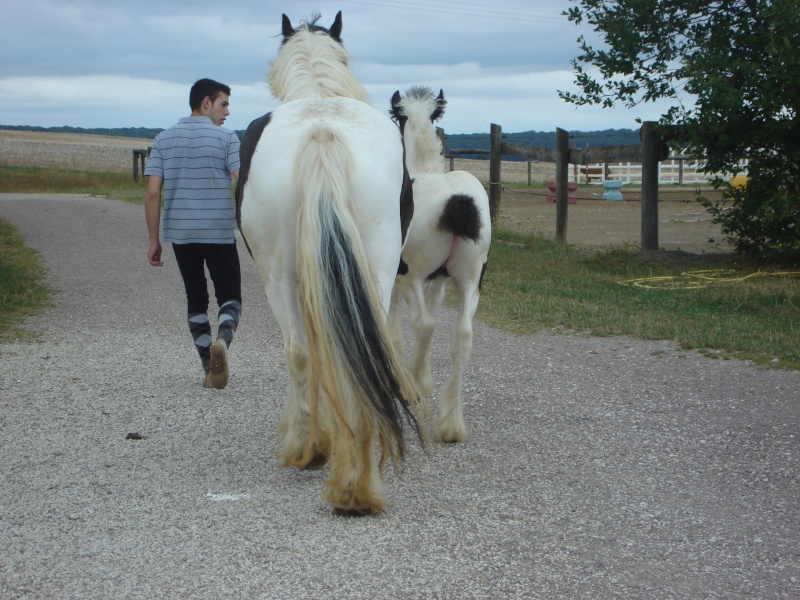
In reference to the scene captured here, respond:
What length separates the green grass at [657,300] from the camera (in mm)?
7094

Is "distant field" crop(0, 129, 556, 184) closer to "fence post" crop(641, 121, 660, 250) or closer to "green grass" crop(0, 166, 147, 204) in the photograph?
"green grass" crop(0, 166, 147, 204)

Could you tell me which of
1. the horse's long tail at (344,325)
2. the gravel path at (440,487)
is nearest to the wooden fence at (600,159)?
the gravel path at (440,487)

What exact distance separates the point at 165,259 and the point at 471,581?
1042cm

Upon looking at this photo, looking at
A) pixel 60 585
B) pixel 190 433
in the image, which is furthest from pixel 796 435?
pixel 60 585

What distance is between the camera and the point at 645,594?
2928 millimetres

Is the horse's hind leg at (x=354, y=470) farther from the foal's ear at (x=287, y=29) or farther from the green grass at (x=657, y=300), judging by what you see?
the green grass at (x=657, y=300)

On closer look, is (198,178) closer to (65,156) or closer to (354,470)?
(354,470)

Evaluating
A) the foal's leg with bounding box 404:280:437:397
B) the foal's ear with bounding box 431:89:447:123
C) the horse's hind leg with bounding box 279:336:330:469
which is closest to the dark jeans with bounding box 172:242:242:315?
the foal's leg with bounding box 404:280:437:397

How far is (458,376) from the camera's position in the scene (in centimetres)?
502

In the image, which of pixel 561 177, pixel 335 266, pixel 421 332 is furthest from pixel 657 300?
pixel 335 266

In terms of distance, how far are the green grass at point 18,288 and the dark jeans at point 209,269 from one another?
237cm

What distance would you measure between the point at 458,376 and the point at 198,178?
6.52 feet

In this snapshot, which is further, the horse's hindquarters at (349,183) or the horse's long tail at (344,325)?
the horse's hindquarters at (349,183)

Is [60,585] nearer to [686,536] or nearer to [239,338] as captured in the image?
[686,536]
